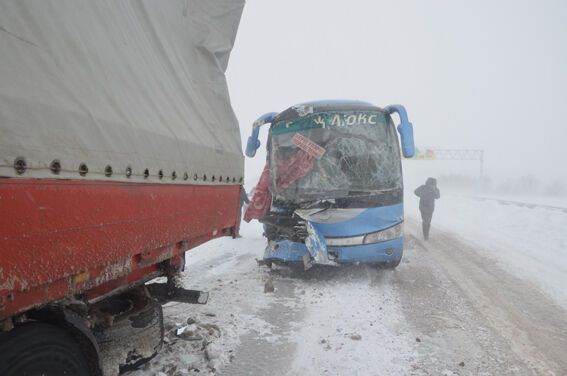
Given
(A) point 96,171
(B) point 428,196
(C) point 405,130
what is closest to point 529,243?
(B) point 428,196

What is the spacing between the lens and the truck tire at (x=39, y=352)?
1.51m

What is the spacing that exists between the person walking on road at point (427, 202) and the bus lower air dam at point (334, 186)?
212 inches

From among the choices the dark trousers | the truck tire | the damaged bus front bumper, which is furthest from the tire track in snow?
the truck tire

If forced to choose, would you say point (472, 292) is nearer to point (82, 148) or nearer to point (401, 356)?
point (401, 356)

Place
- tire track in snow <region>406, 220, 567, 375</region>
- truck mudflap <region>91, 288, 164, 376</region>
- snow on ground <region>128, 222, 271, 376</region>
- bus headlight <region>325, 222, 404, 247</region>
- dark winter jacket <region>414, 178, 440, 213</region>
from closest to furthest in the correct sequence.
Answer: truck mudflap <region>91, 288, 164, 376</region>, snow on ground <region>128, 222, 271, 376</region>, tire track in snow <region>406, 220, 567, 375</region>, bus headlight <region>325, 222, 404, 247</region>, dark winter jacket <region>414, 178, 440, 213</region>

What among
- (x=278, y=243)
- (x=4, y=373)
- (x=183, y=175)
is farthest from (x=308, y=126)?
(x=4, y=373)

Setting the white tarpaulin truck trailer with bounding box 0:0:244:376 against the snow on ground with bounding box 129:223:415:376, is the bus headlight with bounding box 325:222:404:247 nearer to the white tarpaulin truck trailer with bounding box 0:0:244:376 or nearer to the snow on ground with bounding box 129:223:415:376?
the snow on ground with bounding box 129:223:415:376

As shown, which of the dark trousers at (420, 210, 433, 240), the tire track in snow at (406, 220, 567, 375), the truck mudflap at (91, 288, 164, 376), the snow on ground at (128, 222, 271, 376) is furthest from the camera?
the dark trousers at (420, 210, 433, 240)

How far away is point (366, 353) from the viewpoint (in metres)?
3.60

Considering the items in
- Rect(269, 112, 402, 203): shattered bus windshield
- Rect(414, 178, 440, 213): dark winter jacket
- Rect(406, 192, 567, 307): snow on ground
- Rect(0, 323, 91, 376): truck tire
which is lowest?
Rect(406, 192, 567, 307): snow on ground

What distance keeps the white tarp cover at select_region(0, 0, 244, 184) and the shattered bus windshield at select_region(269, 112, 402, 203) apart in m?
3.24

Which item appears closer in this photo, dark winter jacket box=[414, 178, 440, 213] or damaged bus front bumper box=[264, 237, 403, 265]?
damaged bus front bumper box=[264, 237, 403, 265]

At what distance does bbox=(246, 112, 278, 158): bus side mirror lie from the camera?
6.99m

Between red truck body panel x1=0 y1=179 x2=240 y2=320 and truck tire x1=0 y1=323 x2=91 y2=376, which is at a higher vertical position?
red truck body panel x1=0 y1=179 x2=240 y2=320
